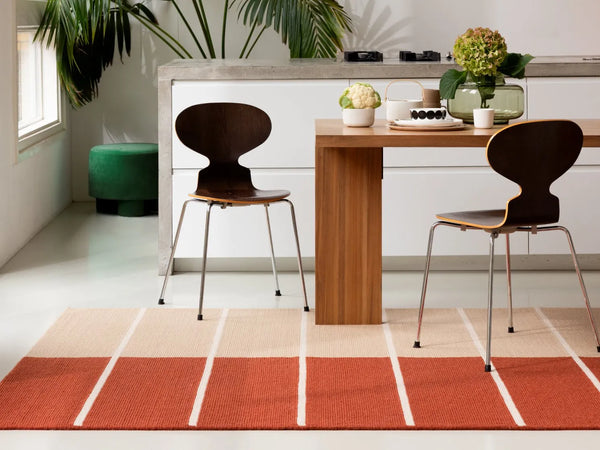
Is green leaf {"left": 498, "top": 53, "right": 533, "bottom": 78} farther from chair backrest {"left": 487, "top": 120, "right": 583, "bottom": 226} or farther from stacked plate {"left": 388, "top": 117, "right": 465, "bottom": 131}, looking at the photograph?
chair backrest {"left": 487, "top": 120, "right": 583, "bottom": 226}

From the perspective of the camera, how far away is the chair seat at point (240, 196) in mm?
3990

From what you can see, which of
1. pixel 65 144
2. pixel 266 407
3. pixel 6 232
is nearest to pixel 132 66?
pixel 65 144

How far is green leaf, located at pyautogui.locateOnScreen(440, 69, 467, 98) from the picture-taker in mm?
3734

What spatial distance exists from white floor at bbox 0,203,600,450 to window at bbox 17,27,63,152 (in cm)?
70

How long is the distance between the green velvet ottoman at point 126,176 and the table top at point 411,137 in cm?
311

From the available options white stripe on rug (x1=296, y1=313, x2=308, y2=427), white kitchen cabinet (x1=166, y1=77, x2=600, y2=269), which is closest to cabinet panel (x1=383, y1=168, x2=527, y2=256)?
white kitchen cabinet (x1=166, y1=77, x2=600, y2=269)

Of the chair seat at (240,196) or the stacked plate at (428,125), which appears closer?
the stacked plate at (428,125)

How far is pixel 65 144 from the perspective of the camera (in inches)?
280

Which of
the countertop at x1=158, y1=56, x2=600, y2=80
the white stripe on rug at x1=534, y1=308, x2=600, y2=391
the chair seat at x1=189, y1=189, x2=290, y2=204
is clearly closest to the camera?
the white stripe on rug at x1=534, y1=308, x2=600, y2=391

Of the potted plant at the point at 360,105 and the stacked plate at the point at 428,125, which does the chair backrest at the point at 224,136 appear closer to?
the potted plant at the point at 360,105

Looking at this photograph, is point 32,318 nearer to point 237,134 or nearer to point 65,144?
point 237,134

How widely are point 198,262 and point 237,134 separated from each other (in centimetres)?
90

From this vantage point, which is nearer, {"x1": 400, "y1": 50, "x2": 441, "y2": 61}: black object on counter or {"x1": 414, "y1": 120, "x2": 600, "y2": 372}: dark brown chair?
{"x1": 414, "y1": 120, "x2": 600, "y2": 372}: dark brown chair

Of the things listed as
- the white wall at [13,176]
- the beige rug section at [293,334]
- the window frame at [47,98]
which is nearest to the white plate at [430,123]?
the beige rug section at [293,334]
